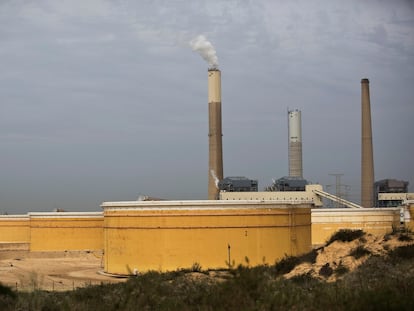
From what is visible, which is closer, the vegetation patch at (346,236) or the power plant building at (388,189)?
the vegetation patch at (346,236)

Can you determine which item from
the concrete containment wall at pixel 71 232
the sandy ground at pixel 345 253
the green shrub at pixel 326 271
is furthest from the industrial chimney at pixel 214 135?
the green shrub at pixel 326 271

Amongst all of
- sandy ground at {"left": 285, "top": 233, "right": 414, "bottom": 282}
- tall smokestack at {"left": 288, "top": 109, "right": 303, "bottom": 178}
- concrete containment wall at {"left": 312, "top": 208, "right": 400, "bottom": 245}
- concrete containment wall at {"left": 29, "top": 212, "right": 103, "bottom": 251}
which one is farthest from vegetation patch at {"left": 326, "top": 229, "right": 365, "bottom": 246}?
tall smokestack at {"left": 288, "top": 109, "right": 303, "bottom": 178}

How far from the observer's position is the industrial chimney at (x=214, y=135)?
2657 inches

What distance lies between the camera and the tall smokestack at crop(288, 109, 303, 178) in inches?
3073

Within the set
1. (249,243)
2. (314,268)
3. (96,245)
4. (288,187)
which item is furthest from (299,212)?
(288,187)

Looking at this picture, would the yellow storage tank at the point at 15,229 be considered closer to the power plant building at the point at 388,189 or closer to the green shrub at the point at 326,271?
the power plant building at the point at 388,189

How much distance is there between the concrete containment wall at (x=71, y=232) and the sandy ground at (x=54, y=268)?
1.88 feet

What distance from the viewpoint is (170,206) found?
37.6 metres

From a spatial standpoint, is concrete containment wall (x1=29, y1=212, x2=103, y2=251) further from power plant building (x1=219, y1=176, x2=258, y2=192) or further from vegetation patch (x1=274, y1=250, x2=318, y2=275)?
vegetation patch (x1=274, y1=250, x2=318, y2=275)

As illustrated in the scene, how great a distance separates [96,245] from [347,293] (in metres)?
43.1

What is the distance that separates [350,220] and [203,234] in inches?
804

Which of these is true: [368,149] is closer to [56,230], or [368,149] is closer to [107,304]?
[56,230]

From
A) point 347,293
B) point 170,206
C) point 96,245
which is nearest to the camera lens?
point 347,293

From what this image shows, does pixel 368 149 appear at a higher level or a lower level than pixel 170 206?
higher
